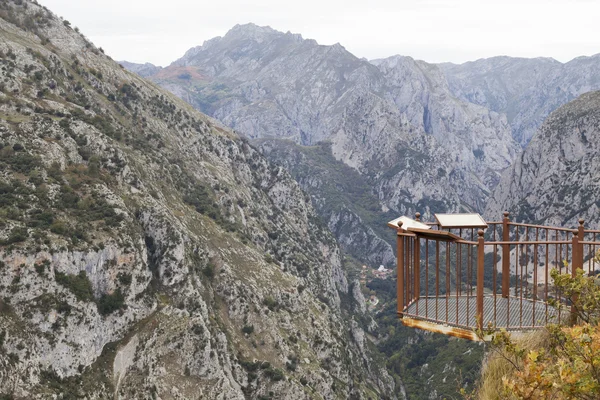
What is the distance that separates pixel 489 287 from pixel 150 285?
108m

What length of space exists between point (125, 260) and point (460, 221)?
6246 cm

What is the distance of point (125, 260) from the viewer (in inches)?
2805

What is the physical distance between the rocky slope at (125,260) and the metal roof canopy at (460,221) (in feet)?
171

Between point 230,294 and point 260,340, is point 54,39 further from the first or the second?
point 260,340

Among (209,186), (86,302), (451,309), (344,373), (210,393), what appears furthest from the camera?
(209,186)

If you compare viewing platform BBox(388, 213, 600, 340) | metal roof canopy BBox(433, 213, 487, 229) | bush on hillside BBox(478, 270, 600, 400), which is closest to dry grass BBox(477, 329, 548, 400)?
viewing platform BBox(388, 213, 600, 340)

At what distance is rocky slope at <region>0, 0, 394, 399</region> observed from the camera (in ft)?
200

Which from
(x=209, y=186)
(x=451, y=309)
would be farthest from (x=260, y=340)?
(x=451, y=309)

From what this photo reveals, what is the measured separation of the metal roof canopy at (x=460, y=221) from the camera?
15836mm

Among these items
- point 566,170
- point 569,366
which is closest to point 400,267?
point 569,366

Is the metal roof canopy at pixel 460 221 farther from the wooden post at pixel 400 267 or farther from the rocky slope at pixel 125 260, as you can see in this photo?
the rocky slope at pixel 125 260

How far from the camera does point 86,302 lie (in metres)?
64.5

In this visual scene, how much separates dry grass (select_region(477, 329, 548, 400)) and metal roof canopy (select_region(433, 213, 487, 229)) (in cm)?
340

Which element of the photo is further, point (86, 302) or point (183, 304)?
point (183, 304)
